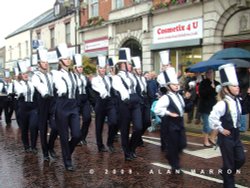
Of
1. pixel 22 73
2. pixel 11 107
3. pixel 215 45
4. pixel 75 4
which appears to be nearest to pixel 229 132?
pixel 22 73

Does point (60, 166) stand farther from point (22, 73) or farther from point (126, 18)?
point (126, 18)

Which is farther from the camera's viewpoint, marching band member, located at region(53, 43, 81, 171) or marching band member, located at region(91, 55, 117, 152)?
marching band member, located at region(91, 55, 117, 152)

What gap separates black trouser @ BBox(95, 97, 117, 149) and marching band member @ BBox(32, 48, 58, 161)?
4.06 feet

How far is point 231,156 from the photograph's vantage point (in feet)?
17.9

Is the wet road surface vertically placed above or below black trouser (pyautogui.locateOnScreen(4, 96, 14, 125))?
below

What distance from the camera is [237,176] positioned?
21.4 ft

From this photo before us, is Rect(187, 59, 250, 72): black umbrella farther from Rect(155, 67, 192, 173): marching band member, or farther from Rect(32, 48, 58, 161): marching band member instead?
Rect(32, 48, 58, 161): marching band member

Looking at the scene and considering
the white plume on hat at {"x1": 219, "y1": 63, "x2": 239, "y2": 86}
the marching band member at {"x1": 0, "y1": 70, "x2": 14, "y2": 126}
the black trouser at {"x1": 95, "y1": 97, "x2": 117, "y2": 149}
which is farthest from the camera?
the marching band member at {"x1": 0, "y1": 70, "x2": 14, "y2": 126}

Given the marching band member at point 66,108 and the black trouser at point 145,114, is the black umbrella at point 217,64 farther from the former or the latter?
the marching band member at point 66,108

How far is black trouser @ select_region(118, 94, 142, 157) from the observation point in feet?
25.0

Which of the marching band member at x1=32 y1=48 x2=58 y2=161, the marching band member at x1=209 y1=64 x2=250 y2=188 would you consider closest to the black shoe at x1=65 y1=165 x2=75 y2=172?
the marching band member at x1=32 y1=48 x2=58 y2=161

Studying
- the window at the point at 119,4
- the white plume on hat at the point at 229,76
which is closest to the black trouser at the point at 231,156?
the white plume on hat at the point at 229,76

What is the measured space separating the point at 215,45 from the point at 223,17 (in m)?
1.18

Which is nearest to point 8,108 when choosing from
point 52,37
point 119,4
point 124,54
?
point 124,54
